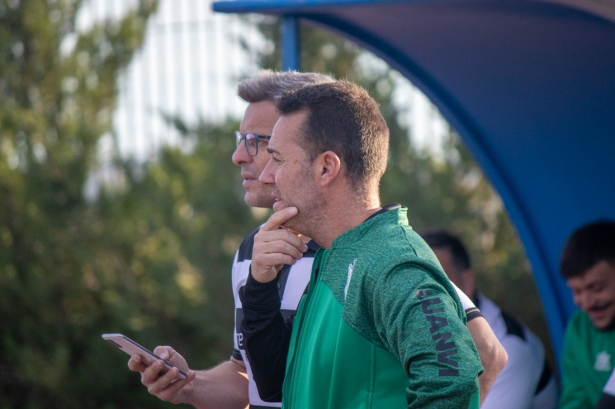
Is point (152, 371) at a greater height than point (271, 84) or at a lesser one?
lesser

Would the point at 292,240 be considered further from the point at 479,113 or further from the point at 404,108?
→ the point at 404,108

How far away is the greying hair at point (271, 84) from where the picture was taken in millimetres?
2391

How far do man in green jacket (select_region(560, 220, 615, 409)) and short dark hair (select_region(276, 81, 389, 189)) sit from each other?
5.72 ft

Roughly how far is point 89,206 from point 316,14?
293cm

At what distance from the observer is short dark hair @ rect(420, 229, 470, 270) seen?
3.44 metres

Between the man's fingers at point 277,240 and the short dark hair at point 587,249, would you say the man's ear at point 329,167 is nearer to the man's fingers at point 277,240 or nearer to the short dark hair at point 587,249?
the man's fingers at point 277,240

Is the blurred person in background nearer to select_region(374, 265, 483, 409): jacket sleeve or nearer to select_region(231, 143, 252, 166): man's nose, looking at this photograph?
select_region(231, 143, 252, 166): man's nose

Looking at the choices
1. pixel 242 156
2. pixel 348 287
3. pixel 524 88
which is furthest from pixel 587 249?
pixel 348 287

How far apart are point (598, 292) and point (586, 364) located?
13.4 inches

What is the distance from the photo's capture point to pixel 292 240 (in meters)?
1.86

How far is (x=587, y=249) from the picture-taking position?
129 inches

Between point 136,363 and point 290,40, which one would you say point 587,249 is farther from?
point 136,363

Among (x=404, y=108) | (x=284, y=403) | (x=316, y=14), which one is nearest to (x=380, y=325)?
(x=284, y=403)

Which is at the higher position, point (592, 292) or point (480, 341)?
point (480, 341)
